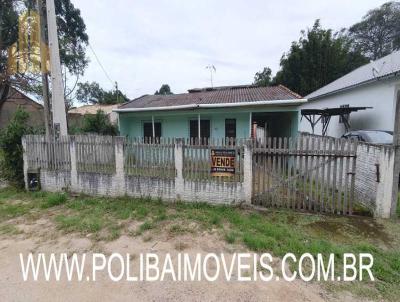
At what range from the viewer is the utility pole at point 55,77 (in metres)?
7.38

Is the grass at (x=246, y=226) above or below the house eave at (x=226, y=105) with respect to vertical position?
below

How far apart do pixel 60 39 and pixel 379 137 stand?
20914 millimetres

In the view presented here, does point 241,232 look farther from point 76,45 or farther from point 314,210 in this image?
point 76,45

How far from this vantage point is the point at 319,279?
2.94 meters

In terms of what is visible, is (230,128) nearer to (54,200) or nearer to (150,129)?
(150,129)

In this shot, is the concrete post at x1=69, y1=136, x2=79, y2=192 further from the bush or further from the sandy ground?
the sandy ground

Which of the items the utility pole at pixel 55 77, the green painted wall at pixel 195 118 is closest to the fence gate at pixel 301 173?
the green painted wall at pixel 195 118

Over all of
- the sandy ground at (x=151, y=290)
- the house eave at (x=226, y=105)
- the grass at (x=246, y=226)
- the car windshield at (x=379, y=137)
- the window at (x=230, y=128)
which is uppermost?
the house eave at (x=226, y=105)

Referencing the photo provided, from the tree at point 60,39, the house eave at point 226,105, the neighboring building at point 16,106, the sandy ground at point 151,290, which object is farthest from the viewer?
the neighboring building at point 16,106

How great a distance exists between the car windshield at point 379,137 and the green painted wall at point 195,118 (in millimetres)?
2892

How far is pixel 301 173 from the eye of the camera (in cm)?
Result: 512

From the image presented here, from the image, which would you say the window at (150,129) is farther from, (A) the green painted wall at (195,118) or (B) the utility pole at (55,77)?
(B) the utility pole at (55,77)

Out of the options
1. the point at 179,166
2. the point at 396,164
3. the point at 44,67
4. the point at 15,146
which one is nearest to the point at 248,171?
the point at 179,166

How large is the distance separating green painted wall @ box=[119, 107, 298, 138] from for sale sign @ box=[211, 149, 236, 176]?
502cm
